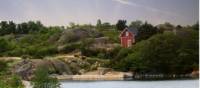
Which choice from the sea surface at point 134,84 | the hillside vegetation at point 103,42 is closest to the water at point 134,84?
the sea surface at point 134,84

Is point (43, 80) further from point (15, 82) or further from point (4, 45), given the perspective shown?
point (4, 45)

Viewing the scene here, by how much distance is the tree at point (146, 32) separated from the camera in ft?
21.5

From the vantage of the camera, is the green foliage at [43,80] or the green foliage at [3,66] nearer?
the green foliage at [43,80]

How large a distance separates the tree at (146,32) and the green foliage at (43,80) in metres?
0.82

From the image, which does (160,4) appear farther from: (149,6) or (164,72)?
(164,72)

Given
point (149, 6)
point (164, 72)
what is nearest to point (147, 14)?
point (149, 6)

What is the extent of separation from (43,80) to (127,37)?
82 cm

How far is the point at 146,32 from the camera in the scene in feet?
21.7

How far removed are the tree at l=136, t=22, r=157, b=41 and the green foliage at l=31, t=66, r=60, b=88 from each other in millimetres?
819

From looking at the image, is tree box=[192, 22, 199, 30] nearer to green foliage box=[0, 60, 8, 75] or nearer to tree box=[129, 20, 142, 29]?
tree box=[129, 20, 142, 29]

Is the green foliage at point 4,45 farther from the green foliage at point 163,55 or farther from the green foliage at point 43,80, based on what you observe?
the green foliage at point 163,55

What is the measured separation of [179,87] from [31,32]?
1.34m

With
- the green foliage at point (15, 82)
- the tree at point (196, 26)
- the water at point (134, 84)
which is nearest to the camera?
the green foliage at point (15, 82)

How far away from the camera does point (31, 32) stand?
6.57 m
